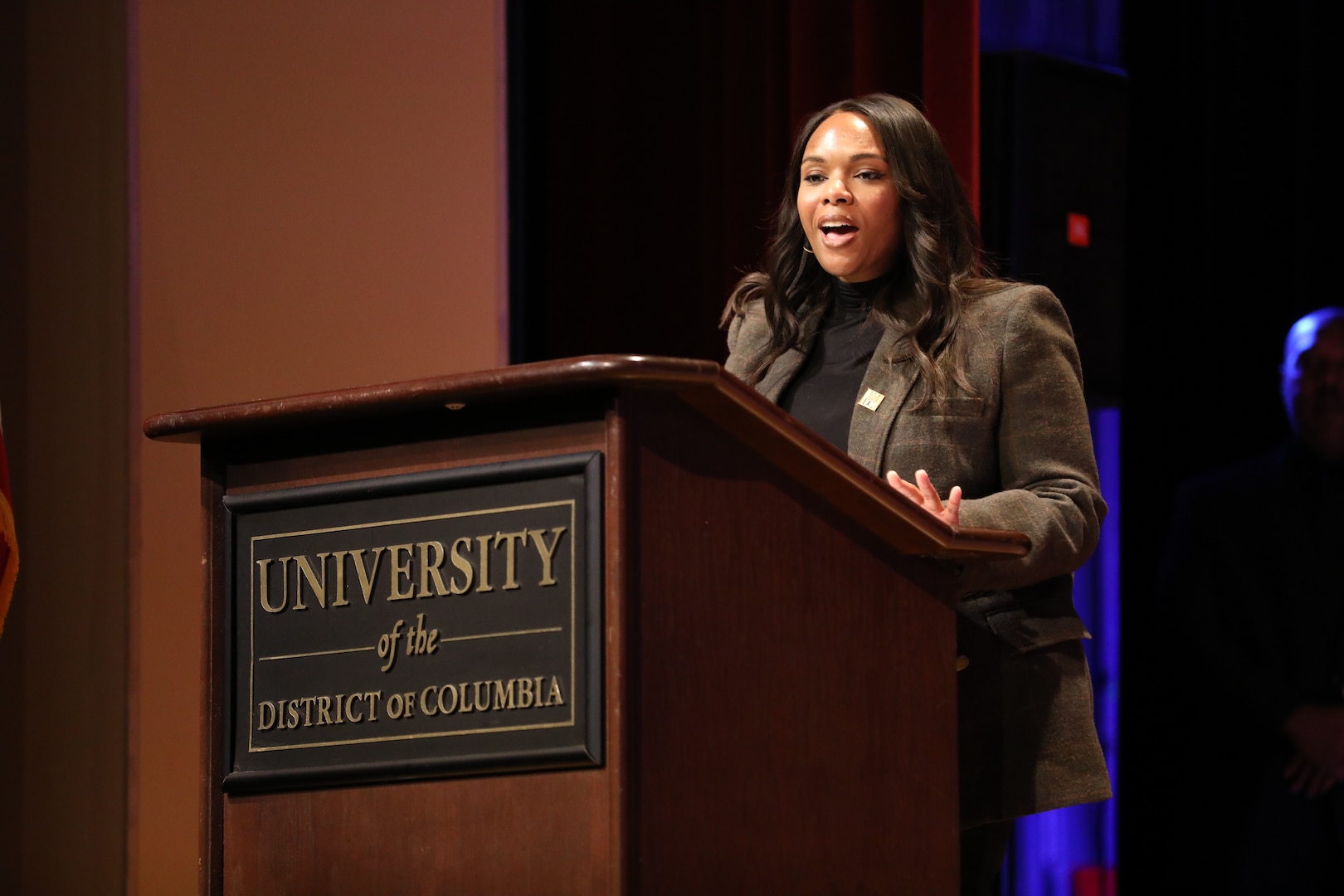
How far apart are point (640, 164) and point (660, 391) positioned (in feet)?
9.00

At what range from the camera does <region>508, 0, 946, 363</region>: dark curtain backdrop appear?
3.62 metres

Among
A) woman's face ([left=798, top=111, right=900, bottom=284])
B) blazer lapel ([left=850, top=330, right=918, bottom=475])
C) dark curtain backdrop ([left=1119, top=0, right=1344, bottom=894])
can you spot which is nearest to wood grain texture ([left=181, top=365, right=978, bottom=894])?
blazer lapel ([left=850, top=330, right=918, bottom=475])

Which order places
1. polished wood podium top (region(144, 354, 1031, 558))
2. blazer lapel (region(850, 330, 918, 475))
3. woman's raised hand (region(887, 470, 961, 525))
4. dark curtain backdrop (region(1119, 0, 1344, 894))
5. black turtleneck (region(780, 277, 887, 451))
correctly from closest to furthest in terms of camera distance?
polished wood podium top (region(144, 354, 1031, 558)) < woman's raised hand (region(887, 470, 961, 525)) < blazer lapel (region(850, 330, 918, 475)) < black turtleneck (region(780, 277, 887, 451)) < dark curtain backdrop (region(1119, 0, 1344, 894))

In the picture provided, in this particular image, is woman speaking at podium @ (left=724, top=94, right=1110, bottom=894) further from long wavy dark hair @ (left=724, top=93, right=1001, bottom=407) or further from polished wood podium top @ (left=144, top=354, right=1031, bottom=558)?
polished wood podium top @ (left=144, top=354, right=1031, bottom=558)

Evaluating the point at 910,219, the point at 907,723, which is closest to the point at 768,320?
the point at 910,219

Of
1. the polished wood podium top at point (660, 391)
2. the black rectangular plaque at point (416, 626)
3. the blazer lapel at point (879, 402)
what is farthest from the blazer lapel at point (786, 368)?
the black rectangular plaque at point (416, 626)

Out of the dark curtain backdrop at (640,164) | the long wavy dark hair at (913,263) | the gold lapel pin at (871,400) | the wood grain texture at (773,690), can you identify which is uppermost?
the dark curtain backdrop at (640,164)

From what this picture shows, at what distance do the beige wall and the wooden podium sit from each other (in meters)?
1.73

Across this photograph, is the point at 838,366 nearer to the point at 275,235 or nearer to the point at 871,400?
the point at 871,400

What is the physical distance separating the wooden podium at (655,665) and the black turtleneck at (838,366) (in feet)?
1.46

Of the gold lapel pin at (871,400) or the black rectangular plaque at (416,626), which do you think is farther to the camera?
the gold lapel pin at (871,400)

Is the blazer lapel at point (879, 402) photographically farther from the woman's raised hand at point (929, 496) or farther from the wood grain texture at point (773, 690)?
the wood grain texture at point (773, 690)

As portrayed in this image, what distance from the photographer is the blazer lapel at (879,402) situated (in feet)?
5.54

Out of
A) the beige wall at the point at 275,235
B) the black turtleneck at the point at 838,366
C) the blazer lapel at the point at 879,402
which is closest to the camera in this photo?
the blazer lapel at the point at 879,402
